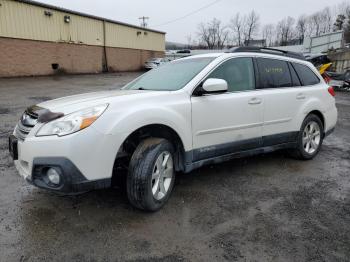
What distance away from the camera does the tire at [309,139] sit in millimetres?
4734

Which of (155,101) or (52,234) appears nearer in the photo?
(52,234)

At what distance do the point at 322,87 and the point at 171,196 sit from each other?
324 centimetres

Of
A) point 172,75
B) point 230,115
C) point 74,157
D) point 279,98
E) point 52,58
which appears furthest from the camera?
point 52,58

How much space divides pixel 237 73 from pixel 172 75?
86 cm

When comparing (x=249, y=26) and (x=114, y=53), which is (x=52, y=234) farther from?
(x=249, y=26)

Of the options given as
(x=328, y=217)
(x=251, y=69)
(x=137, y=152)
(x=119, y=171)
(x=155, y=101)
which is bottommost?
(x=328, y=217)

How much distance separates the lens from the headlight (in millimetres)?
2658

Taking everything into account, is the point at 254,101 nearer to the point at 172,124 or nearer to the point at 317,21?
the point at 172,124

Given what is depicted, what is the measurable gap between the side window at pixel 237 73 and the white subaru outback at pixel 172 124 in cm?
1

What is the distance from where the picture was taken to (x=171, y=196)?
11.6 feet

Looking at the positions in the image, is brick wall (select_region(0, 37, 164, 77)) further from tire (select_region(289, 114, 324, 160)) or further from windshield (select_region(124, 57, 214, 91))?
tire (select_region(289, 114, 324, 160))

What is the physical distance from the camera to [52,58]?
21.8 meters

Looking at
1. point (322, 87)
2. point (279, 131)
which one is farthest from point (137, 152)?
point (322, 87)

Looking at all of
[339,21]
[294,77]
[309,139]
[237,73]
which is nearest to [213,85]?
[237,73]
